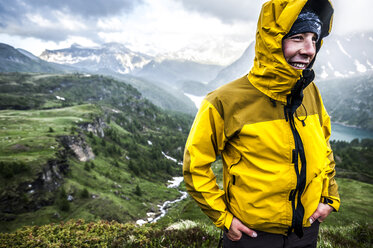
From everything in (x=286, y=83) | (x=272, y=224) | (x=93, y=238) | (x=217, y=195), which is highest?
(x=286, y=83)

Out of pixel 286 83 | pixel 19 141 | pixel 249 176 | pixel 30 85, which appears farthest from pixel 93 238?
pixel 30 85

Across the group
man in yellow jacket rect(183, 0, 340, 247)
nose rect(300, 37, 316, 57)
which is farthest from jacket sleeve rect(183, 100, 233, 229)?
nose rect(300, 37, 316, 57)

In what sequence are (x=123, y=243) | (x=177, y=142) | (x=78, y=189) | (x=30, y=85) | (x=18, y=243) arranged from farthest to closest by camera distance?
(x=30, y=85)
(x=177, y=142)
(x=78, y=189)
(x=18, y=243)
(x=123, y=243)

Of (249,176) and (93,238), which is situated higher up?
(249,176)

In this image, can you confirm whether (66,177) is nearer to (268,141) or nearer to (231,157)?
(231,157)

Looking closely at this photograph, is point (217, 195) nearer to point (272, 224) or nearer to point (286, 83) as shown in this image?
point (272, 224)

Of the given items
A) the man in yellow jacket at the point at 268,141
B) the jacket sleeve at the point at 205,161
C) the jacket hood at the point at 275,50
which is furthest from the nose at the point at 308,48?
the jacket sleeve at the point at 205,161

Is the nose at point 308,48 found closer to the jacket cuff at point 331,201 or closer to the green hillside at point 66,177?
the jacket cuff at point 331,201

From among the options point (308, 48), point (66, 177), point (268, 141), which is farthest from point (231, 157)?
point (66, 177)

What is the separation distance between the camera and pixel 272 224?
299cm

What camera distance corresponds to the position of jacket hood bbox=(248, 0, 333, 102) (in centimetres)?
284

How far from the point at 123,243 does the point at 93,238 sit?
205 centimetres

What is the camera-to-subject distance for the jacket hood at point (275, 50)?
284 cm

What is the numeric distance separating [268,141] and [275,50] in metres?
1.27
